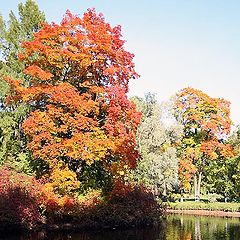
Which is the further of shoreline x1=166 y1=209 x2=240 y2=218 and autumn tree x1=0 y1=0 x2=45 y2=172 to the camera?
shoreline x1=166 y1=209 x2=240 y2=218

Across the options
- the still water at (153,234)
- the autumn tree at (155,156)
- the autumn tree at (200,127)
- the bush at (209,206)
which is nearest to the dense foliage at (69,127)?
the still water at (153,234)

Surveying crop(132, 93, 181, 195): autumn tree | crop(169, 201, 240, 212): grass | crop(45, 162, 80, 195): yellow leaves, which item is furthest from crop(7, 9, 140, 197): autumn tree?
crop(169, 201, 240, 212): grass

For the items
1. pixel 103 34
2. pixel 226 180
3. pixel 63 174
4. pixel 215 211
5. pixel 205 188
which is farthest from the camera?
pixel 205 188

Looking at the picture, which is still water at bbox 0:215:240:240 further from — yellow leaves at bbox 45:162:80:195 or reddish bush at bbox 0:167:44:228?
yellow leaves at bbox 45:162:80:195

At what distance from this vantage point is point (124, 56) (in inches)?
969

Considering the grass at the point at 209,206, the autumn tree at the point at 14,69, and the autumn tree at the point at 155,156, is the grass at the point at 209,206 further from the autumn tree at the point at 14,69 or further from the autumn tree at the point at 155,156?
the autumn tree at the point at 14,69

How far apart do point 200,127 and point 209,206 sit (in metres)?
9.01

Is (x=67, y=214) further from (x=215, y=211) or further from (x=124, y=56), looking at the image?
(x=215, y=211)

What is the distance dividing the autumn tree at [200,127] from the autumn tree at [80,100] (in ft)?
57.5

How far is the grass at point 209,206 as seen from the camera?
35.5 meters

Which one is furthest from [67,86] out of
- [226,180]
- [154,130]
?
[226,180]

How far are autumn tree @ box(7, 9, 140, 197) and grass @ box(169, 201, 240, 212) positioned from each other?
1562 cm

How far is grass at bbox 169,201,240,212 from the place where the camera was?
35475 mm

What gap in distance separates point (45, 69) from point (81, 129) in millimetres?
5083
